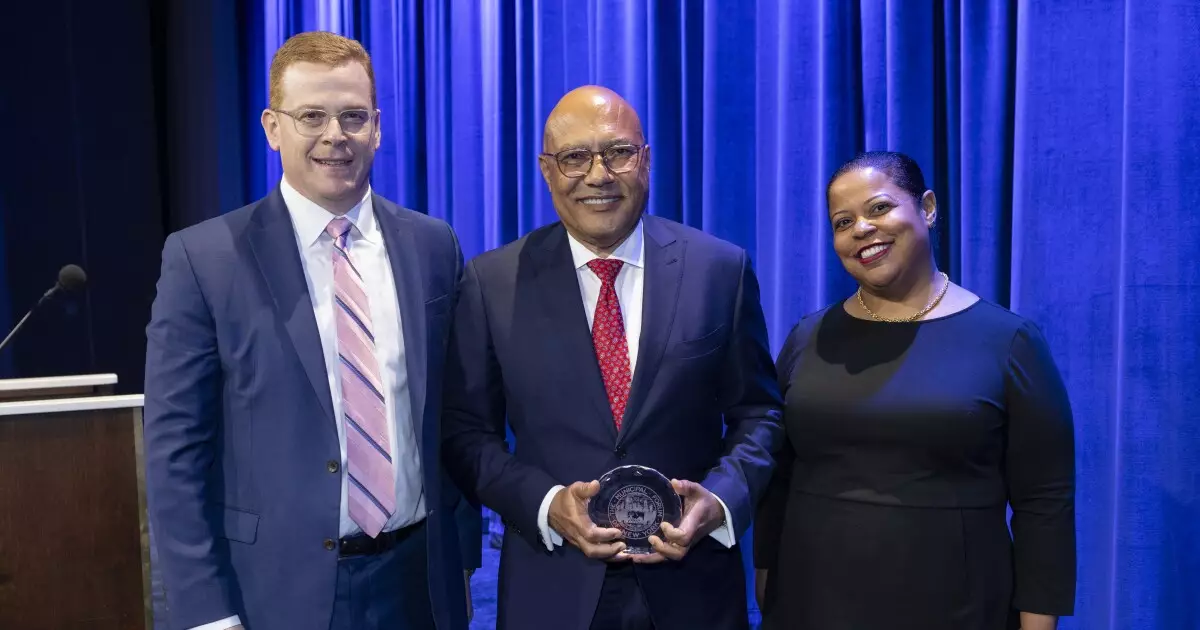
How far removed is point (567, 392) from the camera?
5.91ft

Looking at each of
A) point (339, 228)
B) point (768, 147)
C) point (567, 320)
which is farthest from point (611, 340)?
point (768, 147)

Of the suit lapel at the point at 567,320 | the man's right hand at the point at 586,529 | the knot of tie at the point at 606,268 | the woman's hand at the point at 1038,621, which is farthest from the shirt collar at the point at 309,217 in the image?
the woman's hand at the point at 1038,621

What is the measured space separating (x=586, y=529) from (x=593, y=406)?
9.4 inches

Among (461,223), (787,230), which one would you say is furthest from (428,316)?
(461,223)

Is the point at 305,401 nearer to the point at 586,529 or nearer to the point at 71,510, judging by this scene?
the point at 586,529

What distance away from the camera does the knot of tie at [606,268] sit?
189cm

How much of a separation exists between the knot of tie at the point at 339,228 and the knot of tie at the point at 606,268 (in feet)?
1.60

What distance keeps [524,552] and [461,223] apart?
3.24m

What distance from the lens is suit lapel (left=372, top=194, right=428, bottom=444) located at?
1831 millimetres

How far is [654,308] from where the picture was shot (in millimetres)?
1835

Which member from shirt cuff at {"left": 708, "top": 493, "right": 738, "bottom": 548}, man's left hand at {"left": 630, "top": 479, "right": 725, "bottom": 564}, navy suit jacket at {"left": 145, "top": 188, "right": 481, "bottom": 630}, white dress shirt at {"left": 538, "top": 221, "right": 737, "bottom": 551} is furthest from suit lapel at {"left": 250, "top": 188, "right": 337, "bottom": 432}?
shirt cuff at {"left": 708, "top": 493, "right": 738, "bottom": 548}

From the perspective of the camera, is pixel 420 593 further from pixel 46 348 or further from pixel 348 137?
pixel 46 348

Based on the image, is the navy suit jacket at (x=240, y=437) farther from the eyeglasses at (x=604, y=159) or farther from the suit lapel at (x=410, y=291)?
the eyeglasses at (x=604, y=159)

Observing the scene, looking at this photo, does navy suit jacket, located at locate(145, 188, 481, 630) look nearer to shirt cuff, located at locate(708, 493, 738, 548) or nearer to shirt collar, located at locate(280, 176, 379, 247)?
shirt collar, located at locate(280, 176, 379, 247)
